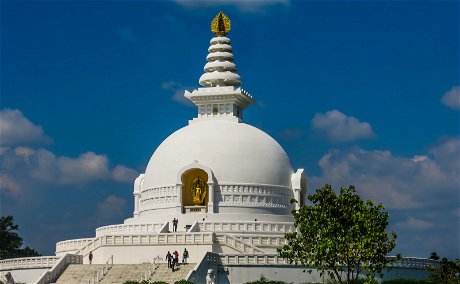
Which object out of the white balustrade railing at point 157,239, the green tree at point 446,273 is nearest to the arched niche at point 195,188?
the white balustrade railing at point 157,239

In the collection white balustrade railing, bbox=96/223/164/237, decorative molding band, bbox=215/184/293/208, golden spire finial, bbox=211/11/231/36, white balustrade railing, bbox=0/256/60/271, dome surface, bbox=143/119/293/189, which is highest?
golden spire finial, bbox=211/11/231/36

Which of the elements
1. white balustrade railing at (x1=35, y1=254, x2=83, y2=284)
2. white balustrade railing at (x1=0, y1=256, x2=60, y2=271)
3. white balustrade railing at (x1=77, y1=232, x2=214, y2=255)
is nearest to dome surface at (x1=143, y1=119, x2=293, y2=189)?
white balustrade railing at (x1=77, y1=232, x2=214, y2=255)

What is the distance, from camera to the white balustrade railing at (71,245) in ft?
212

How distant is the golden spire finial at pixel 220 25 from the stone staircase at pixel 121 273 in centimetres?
2672

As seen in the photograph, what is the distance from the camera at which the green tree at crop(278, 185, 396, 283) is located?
154ft

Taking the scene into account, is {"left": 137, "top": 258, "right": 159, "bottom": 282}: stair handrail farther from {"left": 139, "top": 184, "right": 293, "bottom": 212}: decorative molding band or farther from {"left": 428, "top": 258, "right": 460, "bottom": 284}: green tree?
{"left": 428, "top": 258, "right": 460, "bottom": 284}: green tree

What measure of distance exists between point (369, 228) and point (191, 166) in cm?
2240

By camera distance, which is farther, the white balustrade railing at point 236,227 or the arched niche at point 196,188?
the arched niche at point 196,188

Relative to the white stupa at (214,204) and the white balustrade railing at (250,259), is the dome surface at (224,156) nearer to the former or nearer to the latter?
Answer: the white stupa at (214,204)

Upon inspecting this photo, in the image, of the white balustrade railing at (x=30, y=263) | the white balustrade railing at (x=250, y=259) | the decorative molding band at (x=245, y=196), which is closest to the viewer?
the white balustrade railing at (x=250, y=259)

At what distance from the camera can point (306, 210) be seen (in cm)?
4881

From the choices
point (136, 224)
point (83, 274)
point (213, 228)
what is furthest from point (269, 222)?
point (83, 274)

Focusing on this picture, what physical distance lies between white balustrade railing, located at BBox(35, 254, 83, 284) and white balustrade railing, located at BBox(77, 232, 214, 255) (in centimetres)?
149

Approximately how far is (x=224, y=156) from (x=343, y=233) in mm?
21272
